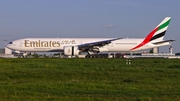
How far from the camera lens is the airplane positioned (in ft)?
204

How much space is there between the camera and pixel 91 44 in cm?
6278

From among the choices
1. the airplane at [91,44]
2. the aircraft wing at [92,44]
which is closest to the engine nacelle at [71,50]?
the airplane at [91,44]

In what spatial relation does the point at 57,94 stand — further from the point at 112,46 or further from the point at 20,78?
the point at 112,46

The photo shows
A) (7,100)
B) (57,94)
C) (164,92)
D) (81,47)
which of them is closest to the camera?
(7,100)

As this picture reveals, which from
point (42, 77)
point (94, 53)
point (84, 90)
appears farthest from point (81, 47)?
point (84, 90)

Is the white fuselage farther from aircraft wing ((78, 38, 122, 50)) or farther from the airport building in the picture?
the airport building

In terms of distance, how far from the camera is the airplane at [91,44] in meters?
62.2

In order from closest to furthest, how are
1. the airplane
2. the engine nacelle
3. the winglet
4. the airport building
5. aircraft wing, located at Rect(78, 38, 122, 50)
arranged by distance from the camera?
the engine nacelle → the airplane → aircraft wing, located at Rect(78, 38, 122, 50) → the winglet → the airport building

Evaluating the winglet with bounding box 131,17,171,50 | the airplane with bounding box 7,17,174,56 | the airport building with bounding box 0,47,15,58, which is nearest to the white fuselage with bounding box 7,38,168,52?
the airplane with bounding box 7,17,174,56

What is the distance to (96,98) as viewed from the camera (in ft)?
46.0

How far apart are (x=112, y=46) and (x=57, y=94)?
5037 cm

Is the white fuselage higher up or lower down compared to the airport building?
higher up

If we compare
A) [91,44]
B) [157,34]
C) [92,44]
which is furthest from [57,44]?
[157,34]

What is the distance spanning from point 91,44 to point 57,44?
5094mm
